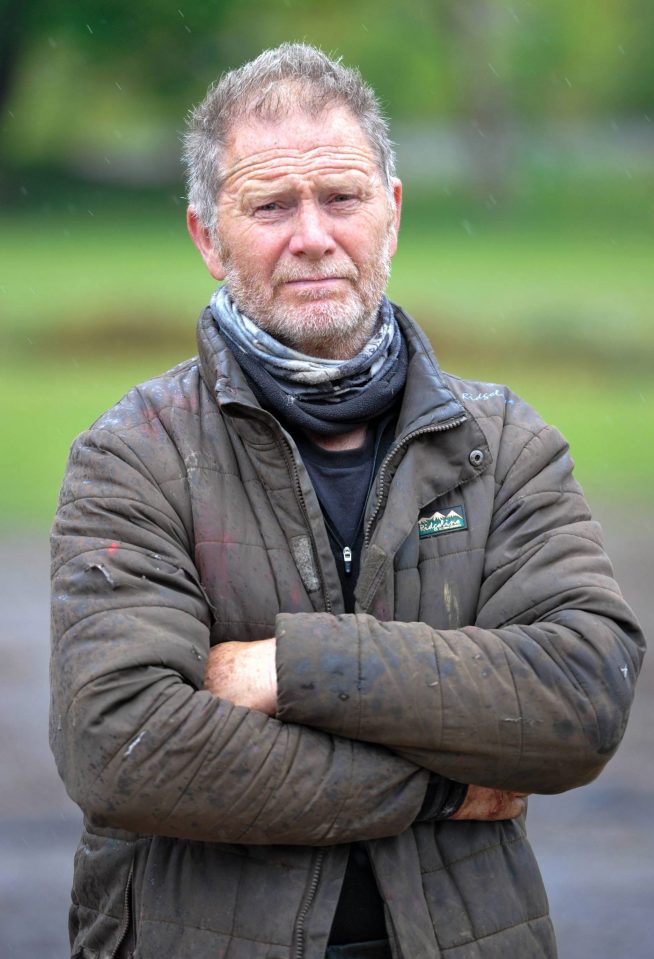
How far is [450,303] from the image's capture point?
28.5ft

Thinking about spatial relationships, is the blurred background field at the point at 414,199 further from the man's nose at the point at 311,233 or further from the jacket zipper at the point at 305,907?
the jacket zipper at the point at 305,907

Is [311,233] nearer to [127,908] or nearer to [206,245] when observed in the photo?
[206,245]

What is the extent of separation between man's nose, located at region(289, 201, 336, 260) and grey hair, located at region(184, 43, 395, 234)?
17cm

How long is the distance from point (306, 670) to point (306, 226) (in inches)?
30.4

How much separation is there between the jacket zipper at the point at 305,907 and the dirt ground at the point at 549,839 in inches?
100

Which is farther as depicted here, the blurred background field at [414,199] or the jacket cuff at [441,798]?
the blurred background field at [414,199]

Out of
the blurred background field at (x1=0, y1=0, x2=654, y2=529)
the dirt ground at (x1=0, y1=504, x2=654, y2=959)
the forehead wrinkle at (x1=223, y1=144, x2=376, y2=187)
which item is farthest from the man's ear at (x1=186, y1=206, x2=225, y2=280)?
the blurred background field at (x1=0, y1=0, x2=654, y2=529)

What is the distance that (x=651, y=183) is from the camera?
8.53 m

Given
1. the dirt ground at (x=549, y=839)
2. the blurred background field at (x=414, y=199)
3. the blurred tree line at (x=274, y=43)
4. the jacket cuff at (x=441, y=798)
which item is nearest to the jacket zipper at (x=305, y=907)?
the jacket cuff at (x=441, y=798)

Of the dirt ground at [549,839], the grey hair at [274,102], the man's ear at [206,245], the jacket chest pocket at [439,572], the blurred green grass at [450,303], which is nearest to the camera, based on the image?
the jacket chest pocket at [439,572]

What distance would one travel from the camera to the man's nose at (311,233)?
7.70 ft

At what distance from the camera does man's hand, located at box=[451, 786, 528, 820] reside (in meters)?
2.20

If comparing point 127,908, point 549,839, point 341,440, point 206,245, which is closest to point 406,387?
point 341,440

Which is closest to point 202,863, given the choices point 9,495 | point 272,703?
point 272,703
